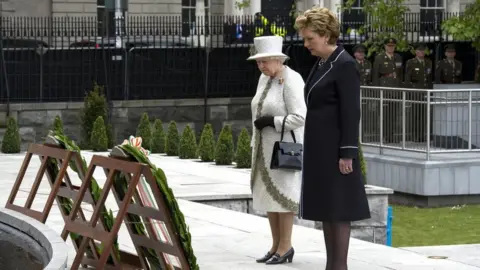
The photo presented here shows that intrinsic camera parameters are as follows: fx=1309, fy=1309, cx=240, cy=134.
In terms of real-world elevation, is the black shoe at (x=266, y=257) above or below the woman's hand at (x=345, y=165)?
below

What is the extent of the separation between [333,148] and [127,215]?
5.41 ft

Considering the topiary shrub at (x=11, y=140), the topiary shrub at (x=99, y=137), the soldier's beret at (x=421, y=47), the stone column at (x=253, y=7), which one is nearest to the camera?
the topiary shrub at (x=99, y=137)

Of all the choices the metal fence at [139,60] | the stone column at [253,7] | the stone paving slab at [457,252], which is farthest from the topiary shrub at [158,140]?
the stone column at [253,7]

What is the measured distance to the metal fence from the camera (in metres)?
25.6

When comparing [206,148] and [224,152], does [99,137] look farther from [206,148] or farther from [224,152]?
[224,152]

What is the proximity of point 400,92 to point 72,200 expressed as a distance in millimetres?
10448

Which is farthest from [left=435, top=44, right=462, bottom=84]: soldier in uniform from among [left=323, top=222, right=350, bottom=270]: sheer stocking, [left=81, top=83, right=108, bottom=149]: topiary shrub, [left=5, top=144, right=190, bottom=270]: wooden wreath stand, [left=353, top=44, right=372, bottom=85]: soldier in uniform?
[left=323, top=222, right=350, bottom=270]: sheer stocking

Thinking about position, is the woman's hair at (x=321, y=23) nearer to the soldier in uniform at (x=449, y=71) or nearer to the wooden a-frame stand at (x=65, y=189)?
the wooden a-frame stand at (x=65, y=189)

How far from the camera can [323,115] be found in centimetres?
877

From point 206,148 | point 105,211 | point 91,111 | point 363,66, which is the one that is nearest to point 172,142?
point 206,148

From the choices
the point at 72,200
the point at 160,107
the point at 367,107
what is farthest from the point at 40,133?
the point at 72,200

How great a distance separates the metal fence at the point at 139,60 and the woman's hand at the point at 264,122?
15428 millimetres

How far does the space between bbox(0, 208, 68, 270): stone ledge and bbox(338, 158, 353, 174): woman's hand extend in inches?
79.4

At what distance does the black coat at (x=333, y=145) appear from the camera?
8672 mm
